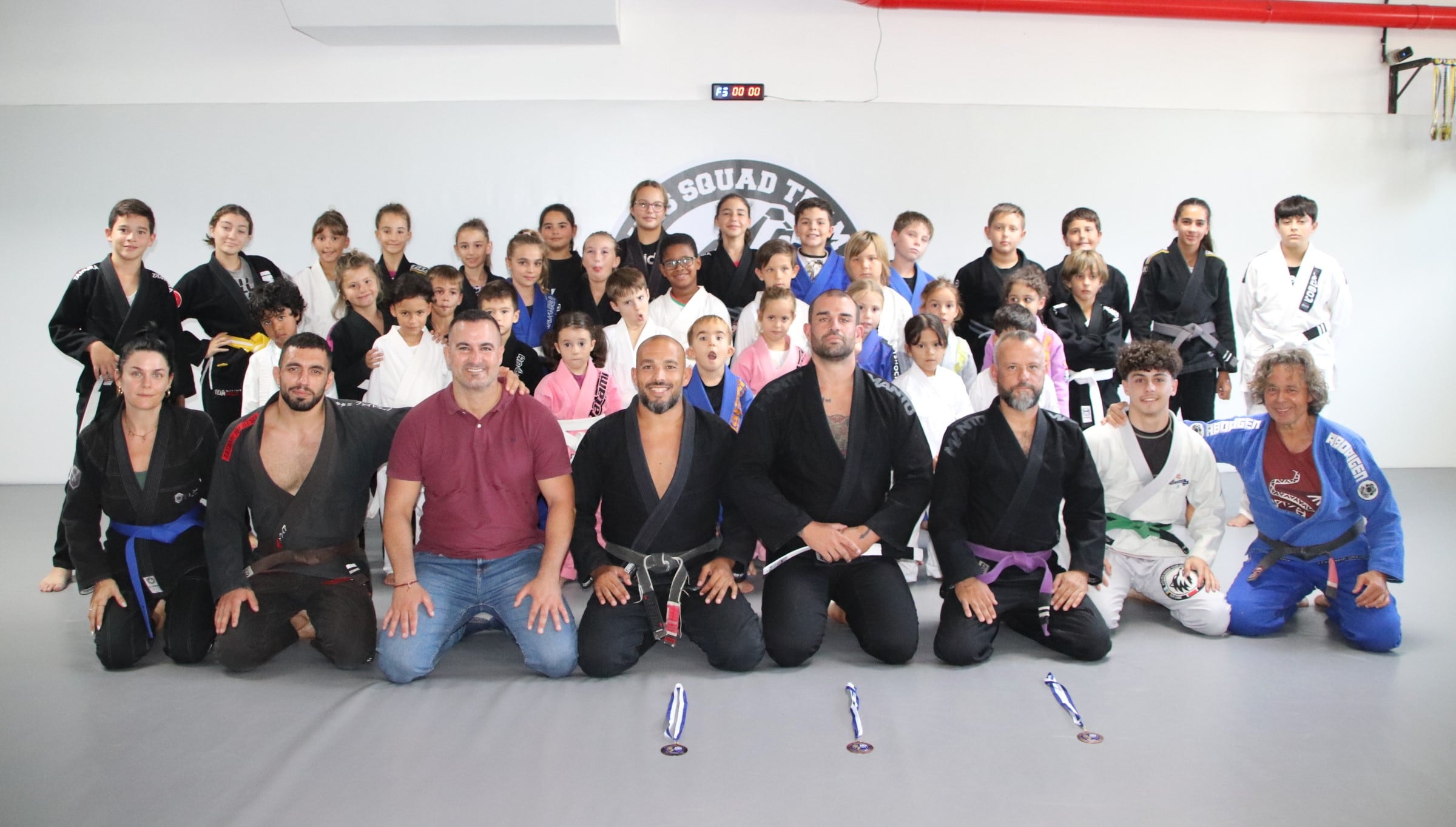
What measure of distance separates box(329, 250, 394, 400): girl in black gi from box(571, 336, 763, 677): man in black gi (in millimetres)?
1611

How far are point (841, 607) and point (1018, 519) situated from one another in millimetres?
644

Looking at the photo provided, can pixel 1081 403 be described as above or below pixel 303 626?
above

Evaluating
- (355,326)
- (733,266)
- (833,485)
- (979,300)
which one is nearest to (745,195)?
(733,266)

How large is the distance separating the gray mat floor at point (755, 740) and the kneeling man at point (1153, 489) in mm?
203

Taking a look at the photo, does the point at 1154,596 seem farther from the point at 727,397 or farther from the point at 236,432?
the point at 236,432

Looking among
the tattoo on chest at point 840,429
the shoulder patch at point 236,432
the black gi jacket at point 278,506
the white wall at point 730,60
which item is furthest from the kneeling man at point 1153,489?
the white wall at point 730,60

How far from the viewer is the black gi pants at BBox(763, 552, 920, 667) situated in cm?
290

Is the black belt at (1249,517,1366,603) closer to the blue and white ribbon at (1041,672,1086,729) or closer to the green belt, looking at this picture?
the green belt

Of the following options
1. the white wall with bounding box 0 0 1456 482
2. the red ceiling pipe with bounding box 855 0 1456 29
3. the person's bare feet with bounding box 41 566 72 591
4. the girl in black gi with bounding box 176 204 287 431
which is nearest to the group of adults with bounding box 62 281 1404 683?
the person's bare feet with bounding box 41 566 72 591

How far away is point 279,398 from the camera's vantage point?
10.3 feet

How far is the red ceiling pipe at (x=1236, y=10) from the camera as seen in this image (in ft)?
19.4

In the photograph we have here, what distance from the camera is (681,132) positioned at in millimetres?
5980

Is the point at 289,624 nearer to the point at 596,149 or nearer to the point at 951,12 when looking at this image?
the point at 596,149

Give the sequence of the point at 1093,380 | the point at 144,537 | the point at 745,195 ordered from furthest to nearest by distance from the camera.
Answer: the point at 745,195 < the point at 1093,380 < the point at 144,537
